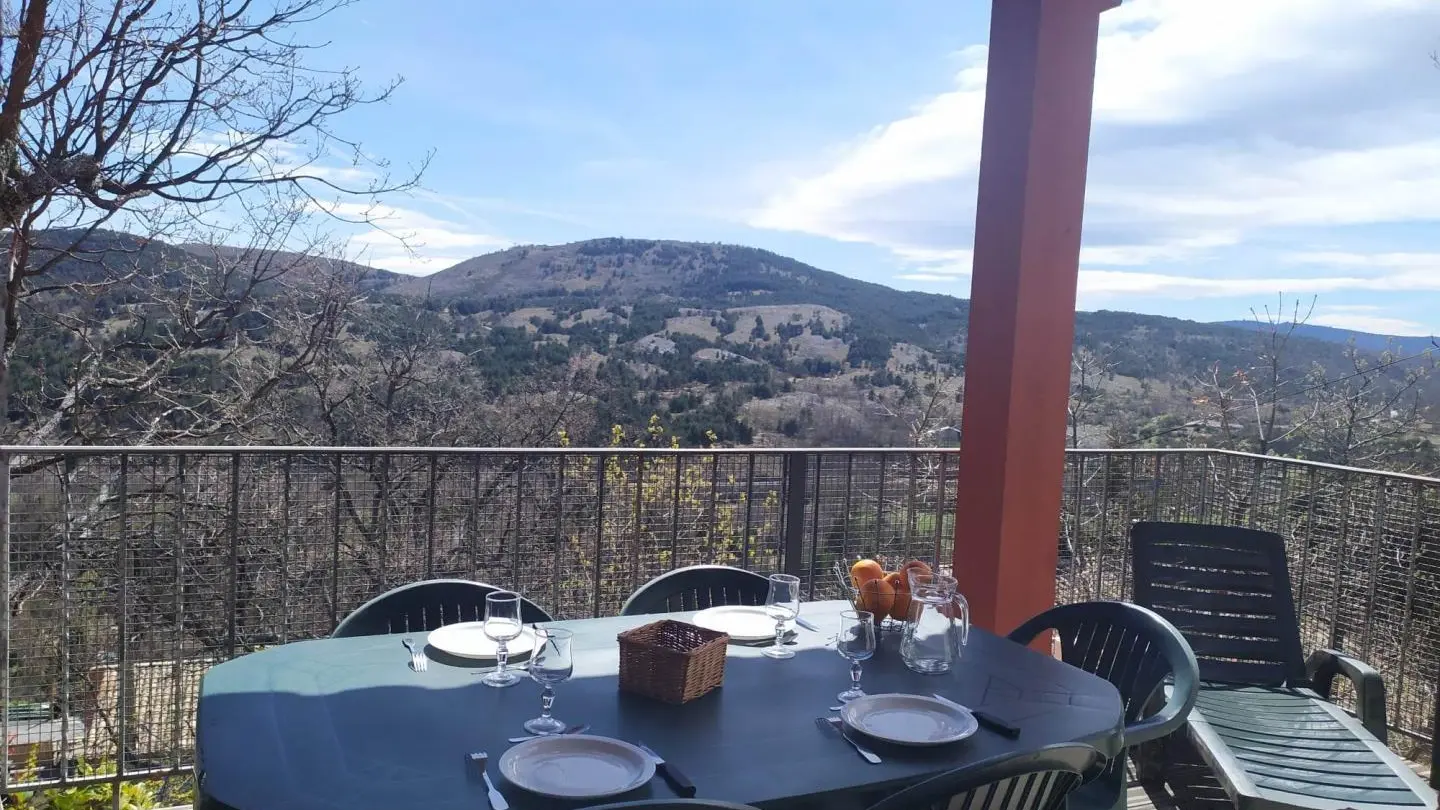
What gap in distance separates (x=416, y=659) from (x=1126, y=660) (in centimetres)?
164

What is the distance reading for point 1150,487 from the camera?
14.4 feet

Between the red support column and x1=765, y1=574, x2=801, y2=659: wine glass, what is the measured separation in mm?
1256

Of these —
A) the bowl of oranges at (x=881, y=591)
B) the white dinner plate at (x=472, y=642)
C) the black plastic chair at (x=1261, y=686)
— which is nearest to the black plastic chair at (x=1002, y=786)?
the bowl of oranges at (x=881, y=591)

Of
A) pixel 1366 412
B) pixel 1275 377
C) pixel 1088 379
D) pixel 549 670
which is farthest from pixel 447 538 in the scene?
pixel 1366 412

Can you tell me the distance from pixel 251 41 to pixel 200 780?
4.57 m

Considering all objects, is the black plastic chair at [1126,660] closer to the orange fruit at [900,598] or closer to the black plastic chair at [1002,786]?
Answer: the orange fruit at [900,598]

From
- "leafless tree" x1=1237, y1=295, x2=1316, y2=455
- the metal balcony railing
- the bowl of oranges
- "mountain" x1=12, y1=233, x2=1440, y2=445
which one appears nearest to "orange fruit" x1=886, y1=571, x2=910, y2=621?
the bowl of oranges

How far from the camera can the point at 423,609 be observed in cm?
228

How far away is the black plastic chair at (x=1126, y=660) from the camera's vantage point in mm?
1985

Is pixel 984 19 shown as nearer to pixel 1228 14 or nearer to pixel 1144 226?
pixel 1228 14

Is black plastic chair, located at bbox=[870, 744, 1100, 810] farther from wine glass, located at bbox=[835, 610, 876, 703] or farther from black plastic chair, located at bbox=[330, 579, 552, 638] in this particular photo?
black plastic chair, located at bbox=[330, 579, 552, 638]

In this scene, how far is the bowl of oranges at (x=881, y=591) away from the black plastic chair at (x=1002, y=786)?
76cm

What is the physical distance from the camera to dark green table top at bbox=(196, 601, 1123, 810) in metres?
1.32

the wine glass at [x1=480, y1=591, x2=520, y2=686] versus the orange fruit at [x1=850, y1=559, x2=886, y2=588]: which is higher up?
the orange fruit at [x1=850, y1=559, x2=886, y2=588]
